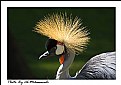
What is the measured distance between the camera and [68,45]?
17.8 m

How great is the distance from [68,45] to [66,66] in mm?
200

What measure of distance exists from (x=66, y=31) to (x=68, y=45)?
0.13 meters

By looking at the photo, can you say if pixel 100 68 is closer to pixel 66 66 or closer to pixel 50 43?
pixel 66 66

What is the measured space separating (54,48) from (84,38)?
11.8 inches

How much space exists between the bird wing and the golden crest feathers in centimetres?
17

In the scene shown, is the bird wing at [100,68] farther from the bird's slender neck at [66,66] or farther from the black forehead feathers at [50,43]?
the black forehead feathers at [50,43]

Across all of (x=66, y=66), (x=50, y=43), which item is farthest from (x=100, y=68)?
(x=50, y=43)

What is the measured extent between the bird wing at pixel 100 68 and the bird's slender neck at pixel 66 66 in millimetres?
116

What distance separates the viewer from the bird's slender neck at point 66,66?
1777 centimetres

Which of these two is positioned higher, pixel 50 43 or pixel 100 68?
pixel 50 43

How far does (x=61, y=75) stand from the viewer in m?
17.8

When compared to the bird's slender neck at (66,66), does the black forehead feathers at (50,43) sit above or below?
above
